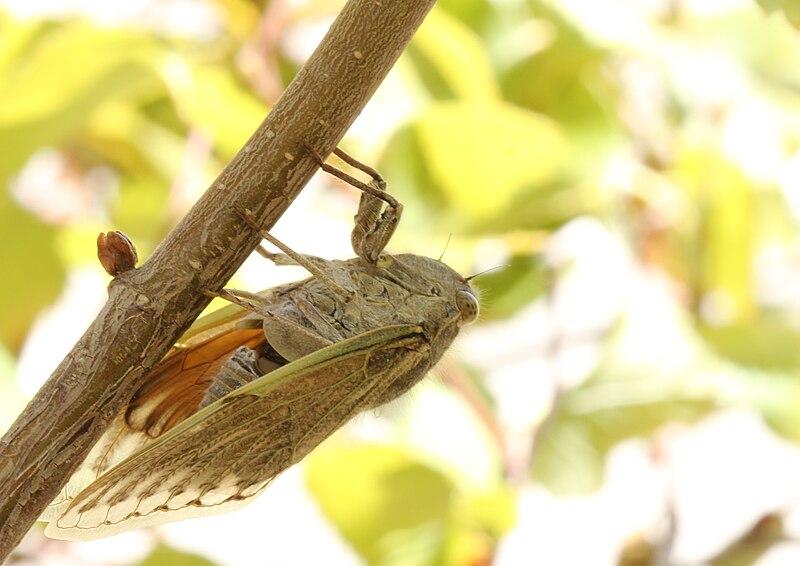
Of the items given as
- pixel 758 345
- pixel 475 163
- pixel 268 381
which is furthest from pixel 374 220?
pixel 758 345

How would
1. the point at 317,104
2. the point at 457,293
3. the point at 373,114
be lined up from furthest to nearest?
1. the point at 373,114
2. the point at 457,293
3. the point at 317,104

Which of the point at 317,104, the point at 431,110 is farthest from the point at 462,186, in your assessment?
the point at 317,104

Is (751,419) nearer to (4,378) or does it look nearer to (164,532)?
(164,532)

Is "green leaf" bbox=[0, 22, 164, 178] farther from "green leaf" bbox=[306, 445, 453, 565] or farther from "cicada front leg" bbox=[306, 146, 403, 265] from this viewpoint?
"green leaf" bbox=[306, 445, 453, 565]

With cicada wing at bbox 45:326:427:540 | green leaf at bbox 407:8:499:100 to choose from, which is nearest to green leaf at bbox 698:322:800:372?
green leaf at bbox 407:8:499:100

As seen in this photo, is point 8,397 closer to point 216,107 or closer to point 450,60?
point 216,107

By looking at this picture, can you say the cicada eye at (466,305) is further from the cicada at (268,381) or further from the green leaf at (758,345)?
the green leaf at (758,345)
